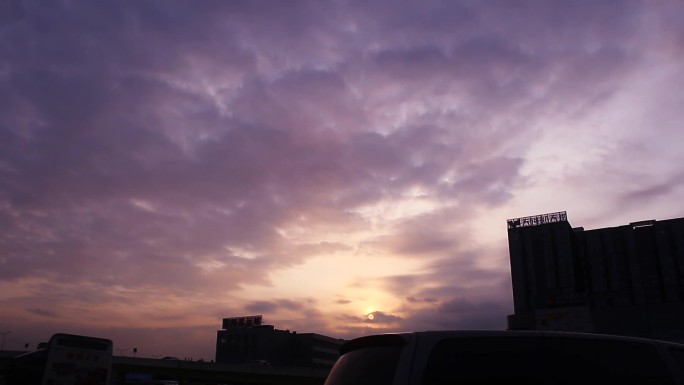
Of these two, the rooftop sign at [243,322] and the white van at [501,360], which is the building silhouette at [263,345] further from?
the white van at [501,360]

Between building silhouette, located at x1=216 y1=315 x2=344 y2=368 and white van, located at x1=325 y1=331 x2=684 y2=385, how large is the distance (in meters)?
154

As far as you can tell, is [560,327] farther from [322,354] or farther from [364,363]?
[322,354]

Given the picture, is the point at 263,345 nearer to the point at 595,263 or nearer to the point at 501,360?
the point at 595,263

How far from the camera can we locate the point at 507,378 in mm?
4949

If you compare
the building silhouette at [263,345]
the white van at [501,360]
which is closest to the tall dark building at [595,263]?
the building silhouette at [263,345]

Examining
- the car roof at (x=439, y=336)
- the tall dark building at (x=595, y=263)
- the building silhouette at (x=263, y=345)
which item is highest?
the tall dark building at (x=595, y=263)

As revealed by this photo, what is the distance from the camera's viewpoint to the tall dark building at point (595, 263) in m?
96.2

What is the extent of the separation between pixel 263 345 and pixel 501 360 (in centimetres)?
15476

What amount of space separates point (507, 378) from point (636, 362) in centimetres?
178

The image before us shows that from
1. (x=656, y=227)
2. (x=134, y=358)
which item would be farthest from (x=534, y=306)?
(x=134, y=358)

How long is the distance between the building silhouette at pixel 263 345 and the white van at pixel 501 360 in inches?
6048

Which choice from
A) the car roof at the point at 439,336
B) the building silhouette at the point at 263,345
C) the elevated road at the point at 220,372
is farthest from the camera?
the building silhouette at the point at 263,345

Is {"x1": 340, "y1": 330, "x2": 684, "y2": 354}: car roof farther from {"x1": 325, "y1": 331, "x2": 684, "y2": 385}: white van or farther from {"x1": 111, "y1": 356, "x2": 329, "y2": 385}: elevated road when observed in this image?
{"x1": 111, "y1": 356, "x2": 329, "y2": 385}: elevated road

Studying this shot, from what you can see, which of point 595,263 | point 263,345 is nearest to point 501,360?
point 595,263
